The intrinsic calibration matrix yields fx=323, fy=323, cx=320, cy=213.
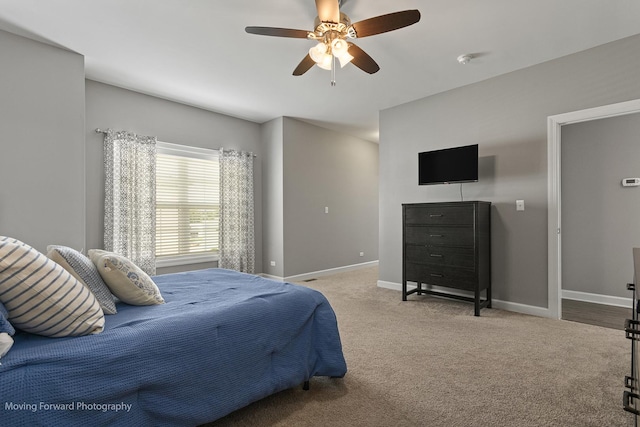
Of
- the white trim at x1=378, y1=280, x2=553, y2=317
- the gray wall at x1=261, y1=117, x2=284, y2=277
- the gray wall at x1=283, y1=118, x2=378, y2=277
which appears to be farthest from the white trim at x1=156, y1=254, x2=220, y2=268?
the white trim at x1=378, y1=280, x2=553, y2=317

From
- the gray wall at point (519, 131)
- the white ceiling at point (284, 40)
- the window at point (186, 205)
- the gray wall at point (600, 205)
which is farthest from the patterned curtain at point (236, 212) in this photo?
the gray wall at point (600, 205)

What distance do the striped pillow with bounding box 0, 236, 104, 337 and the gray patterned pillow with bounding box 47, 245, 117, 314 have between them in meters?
0.22

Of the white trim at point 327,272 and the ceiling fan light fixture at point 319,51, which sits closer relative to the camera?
the ceiling fan light fixture at point 319,51

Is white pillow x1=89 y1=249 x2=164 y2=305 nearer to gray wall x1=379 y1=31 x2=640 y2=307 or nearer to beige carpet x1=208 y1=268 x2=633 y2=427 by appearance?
beige carpet x1=208 y1=268 x2=633 y2=427

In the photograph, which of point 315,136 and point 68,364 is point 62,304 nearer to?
point 68,364

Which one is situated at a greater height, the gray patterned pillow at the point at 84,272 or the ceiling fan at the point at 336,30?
the ceiling fan at the point at 336,30

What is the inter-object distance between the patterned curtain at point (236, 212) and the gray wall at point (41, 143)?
1991mm

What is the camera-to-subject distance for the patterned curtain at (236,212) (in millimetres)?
5043

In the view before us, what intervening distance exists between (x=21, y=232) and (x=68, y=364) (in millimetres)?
2550

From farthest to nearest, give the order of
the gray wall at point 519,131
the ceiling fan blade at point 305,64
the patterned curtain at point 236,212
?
the patterned curtain at point 236,212
the gray wall at point 519,131
the ceiling fan blade at point 305,64

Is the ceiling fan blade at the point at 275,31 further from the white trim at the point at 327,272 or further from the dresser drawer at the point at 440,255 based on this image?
the white trim at the point at 327,272

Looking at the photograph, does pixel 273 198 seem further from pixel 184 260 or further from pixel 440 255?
pixel 440 255

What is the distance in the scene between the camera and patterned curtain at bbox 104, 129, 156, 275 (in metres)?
3.89

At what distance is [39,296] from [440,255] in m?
3.49
